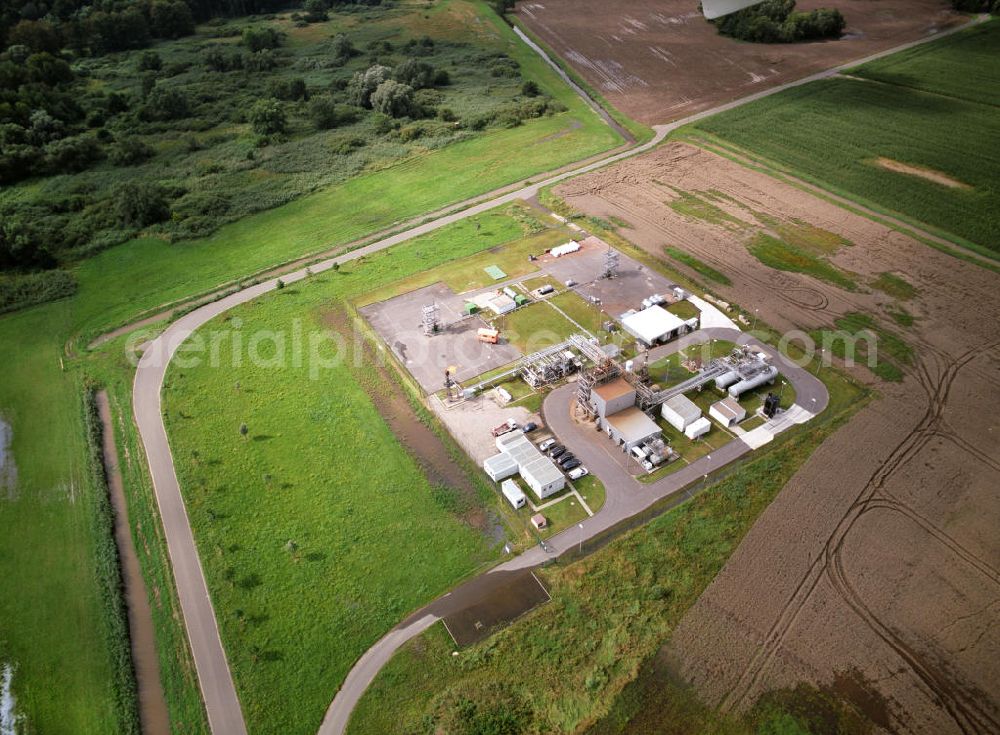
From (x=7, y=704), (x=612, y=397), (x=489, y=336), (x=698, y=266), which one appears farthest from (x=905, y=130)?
(x=7, y=704)

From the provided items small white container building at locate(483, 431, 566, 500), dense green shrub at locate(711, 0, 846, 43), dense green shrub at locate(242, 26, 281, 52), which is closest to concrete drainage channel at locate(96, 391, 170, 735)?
small white container building at locate(483, 431, 566, 500)

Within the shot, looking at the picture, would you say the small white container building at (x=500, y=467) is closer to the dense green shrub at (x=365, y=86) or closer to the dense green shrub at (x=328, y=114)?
the dense green shrub at (x=328, y=114)

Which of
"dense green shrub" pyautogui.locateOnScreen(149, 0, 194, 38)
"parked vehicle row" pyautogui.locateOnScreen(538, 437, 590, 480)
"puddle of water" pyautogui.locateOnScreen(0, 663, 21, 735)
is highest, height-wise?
"dense green shrub" pyautogui.locateOnScreen(149, 0, 194, 38)

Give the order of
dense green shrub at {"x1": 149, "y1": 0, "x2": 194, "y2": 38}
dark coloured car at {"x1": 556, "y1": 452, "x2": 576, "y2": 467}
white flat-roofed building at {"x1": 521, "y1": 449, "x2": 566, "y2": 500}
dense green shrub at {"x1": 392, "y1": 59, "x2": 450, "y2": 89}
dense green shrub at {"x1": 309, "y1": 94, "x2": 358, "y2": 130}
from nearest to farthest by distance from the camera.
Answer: white flat-roofed building at {"x1": 521, "y1": 449, "x2": 566, "y2": 500}
dark coloured car at {"x1": 556, "y1": 452, "x2": 576, "y2": 467}
dense green shrub at {"x1": 309, "y1": 94, "x2": 358, "y2": 130}
dense green shrub at {"x1": 392, "y1": 59, "x2": 450, "y2": 89}
dense green shrub at {"x1": 149, "y1": 0, "x2": 194, "y2": 38}

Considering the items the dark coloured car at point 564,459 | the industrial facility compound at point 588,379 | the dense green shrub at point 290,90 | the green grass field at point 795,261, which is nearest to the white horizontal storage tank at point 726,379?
the industrial facility compound at point 588,379

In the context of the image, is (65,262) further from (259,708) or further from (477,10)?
(477,10)

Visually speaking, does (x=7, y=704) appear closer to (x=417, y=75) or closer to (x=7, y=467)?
(x=7, y=467)

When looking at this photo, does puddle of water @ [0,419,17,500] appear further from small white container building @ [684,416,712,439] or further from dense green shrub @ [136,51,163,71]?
dense green shrub @ [136,51,163,71]
